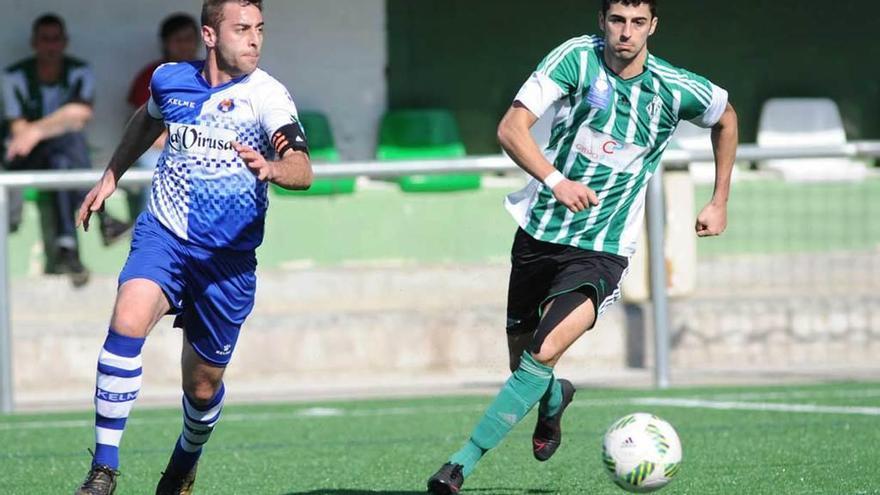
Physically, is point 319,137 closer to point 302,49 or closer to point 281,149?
point 302,49

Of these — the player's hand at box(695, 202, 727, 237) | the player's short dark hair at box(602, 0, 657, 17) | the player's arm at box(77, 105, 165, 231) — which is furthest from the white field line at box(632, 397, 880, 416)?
the player's arm at box(77, 105, 165, 231)

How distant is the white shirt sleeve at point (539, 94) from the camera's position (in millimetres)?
6598

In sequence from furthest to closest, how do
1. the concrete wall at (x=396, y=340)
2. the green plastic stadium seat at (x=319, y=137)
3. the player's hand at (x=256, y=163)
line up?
the green plastic stadium seat at (x=319, y=137), the concrete wall at (x=396, y=340), the player's hand at (x=256, y=163)

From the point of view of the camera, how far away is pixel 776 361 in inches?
480

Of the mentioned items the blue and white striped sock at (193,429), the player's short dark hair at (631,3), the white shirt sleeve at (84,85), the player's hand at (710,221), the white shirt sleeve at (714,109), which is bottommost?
the white shirt sleeve at (84,85)

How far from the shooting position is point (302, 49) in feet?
47.1

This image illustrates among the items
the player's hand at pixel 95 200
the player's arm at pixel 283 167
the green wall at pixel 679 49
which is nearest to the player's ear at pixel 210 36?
the player's arm at pixel 283 167

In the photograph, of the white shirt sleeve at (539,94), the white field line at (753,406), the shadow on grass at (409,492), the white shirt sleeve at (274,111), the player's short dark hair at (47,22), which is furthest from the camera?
the player's short dark hair at (47,22)

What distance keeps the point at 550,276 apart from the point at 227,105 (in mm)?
1556

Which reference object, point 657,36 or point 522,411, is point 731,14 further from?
point 522,411

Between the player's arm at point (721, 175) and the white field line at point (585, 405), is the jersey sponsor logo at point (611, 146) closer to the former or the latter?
the player's arm at point (721, 175)

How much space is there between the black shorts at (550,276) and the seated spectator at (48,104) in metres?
5.76

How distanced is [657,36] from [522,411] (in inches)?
365

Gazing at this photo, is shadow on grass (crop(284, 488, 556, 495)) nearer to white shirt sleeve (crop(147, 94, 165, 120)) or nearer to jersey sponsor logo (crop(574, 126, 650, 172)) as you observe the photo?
jersey sponsor logo (crop(574, 126, 650, 172))
